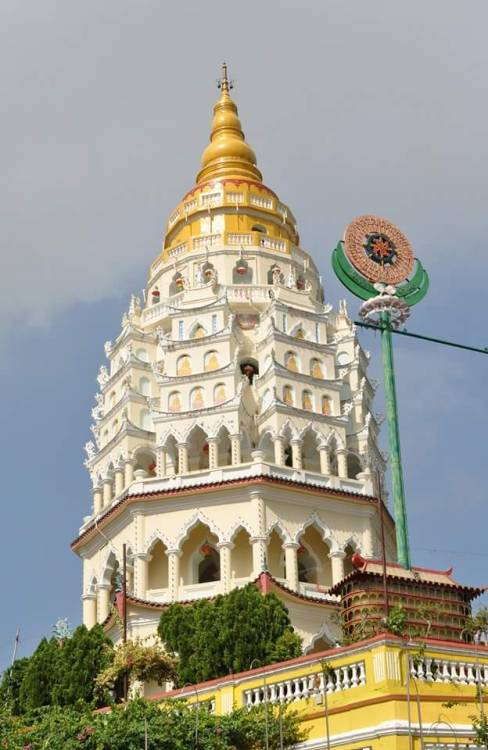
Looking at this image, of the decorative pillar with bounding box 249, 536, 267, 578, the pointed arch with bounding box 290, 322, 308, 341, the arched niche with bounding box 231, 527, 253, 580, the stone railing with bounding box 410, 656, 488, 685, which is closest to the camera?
the stone railing with bounding box 410, 656, 488, 685

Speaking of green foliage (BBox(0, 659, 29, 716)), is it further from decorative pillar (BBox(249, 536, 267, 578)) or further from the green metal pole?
the green metal pole

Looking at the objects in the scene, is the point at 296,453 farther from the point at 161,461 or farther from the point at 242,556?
the point at 161,461

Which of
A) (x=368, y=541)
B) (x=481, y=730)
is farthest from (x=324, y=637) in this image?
(x=481, y=730)

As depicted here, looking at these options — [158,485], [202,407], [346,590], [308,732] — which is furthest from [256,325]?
Answer: [308,732]

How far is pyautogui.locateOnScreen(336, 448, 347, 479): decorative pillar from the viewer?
151 feet

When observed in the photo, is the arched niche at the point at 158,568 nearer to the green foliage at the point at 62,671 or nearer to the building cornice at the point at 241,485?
the building cornice at the point at 241,485

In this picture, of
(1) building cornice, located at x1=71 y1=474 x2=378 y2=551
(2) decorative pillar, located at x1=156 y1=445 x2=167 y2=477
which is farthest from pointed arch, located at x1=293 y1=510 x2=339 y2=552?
(2) decorative pillar, located at x1=156 y1=445 x2=167 y2=477

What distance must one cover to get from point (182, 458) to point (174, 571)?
14.8ft

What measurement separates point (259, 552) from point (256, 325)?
1118cm

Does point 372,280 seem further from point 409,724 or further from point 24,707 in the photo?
point 409,724

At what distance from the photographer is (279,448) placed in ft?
148

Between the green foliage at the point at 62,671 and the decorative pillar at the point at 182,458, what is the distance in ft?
32.4

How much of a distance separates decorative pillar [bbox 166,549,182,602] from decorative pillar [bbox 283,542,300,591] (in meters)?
3.63

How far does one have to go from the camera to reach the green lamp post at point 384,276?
45094 mm
